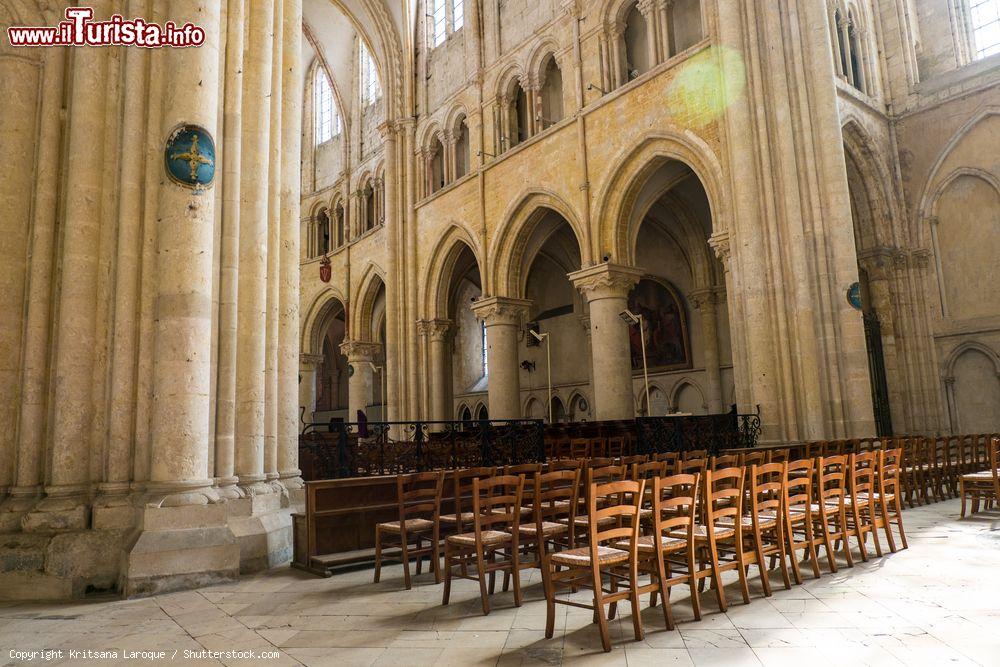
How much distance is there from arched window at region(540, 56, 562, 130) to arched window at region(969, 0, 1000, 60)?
10.3 metres

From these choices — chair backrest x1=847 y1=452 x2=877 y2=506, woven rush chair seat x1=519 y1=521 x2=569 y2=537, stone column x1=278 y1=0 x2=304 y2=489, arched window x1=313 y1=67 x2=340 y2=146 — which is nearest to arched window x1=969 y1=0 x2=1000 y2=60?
chair backrest x1=847 y1=452 x2=877 y2=506

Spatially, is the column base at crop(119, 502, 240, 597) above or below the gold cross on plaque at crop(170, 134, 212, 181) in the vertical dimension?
below

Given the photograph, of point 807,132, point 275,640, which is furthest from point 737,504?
point 807,132

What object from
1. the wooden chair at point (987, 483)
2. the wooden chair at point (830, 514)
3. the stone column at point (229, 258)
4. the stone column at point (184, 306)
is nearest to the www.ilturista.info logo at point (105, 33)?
the stone column at point (184, 306)

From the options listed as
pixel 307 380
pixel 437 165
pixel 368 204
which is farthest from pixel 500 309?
pixel 307 380

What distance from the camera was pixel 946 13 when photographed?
17625 mm

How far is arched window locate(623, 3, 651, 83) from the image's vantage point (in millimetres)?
16391

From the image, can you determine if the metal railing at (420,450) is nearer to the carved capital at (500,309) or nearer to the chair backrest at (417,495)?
the chair backrest at (417,495)

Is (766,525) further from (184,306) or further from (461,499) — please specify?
(184,306)

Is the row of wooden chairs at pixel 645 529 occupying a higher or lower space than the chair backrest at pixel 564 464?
lower

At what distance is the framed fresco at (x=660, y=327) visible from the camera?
21125 millimetres

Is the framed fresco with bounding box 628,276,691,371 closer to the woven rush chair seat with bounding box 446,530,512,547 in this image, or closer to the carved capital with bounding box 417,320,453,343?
the carved capital with bounding box 417,320,453,343

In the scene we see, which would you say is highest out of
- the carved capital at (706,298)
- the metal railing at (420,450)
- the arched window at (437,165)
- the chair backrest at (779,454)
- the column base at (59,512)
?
the arched window at (437,165)

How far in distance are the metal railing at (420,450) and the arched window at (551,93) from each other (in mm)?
10305
